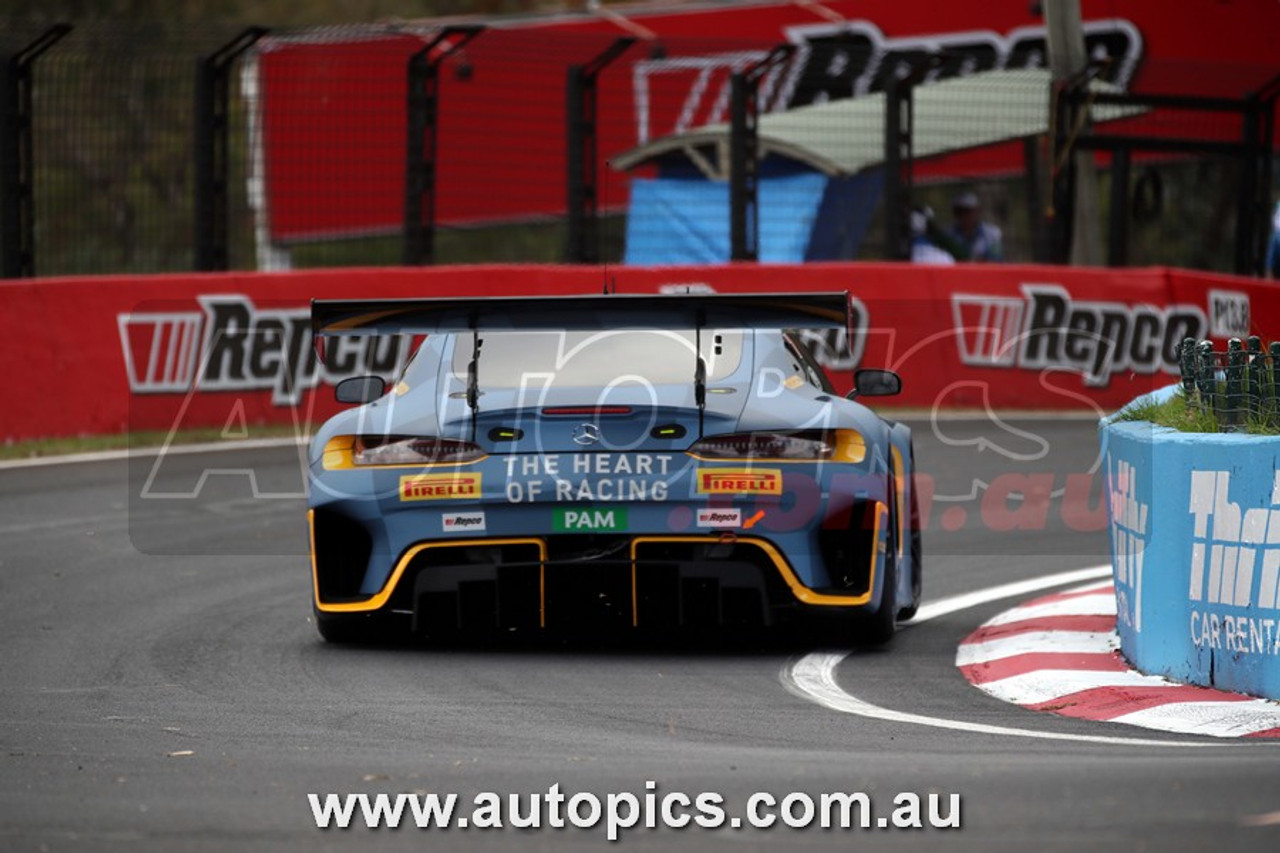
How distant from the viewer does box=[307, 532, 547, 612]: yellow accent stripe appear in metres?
8.25

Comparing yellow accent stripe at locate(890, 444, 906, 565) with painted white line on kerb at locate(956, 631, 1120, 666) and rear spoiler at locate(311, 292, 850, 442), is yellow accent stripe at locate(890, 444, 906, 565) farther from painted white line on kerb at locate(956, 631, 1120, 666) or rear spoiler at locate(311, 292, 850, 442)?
rear spoiler at locate(311, 292, 850, 442)

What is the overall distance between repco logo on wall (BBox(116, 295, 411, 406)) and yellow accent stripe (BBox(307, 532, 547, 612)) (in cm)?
781

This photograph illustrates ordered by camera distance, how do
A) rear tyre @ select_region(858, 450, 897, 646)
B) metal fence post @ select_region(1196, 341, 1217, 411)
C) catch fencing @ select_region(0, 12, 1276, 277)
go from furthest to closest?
1. catch fencing @ select_region(0, 12, 1276, 277)
2. rear tyre @ select_region(858, 450, 897, 646)
3. metal fence post @ select_region(1196, 341, 1217, 411)

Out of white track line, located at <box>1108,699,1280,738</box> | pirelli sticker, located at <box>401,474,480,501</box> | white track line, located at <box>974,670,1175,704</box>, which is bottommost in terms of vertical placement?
white track line, located at <box>974,670,1175,704</box>

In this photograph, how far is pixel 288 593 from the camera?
10250mm

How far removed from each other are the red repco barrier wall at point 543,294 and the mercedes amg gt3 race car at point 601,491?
7.64 m

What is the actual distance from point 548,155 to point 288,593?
12.7 m

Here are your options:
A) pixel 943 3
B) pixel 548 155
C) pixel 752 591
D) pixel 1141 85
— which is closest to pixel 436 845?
pixel 752 591

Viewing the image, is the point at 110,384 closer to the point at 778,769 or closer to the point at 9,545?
the point at 9,545

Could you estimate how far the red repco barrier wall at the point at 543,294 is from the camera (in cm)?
1569

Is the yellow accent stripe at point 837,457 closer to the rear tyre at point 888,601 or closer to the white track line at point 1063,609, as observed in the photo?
the rear tyre at point 888,601

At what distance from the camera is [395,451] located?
329 inches

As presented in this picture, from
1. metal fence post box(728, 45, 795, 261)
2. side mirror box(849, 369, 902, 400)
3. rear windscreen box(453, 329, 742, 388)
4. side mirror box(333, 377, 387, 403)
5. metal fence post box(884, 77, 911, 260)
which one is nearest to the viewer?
rear windscreen box(453, 329, 742, 388)

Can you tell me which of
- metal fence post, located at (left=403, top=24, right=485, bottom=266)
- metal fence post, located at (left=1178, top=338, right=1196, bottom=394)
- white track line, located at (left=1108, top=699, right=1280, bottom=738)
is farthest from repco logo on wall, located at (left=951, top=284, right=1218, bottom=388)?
white track line, located at (left=1108, top=699, right=1280, bottom=738)
